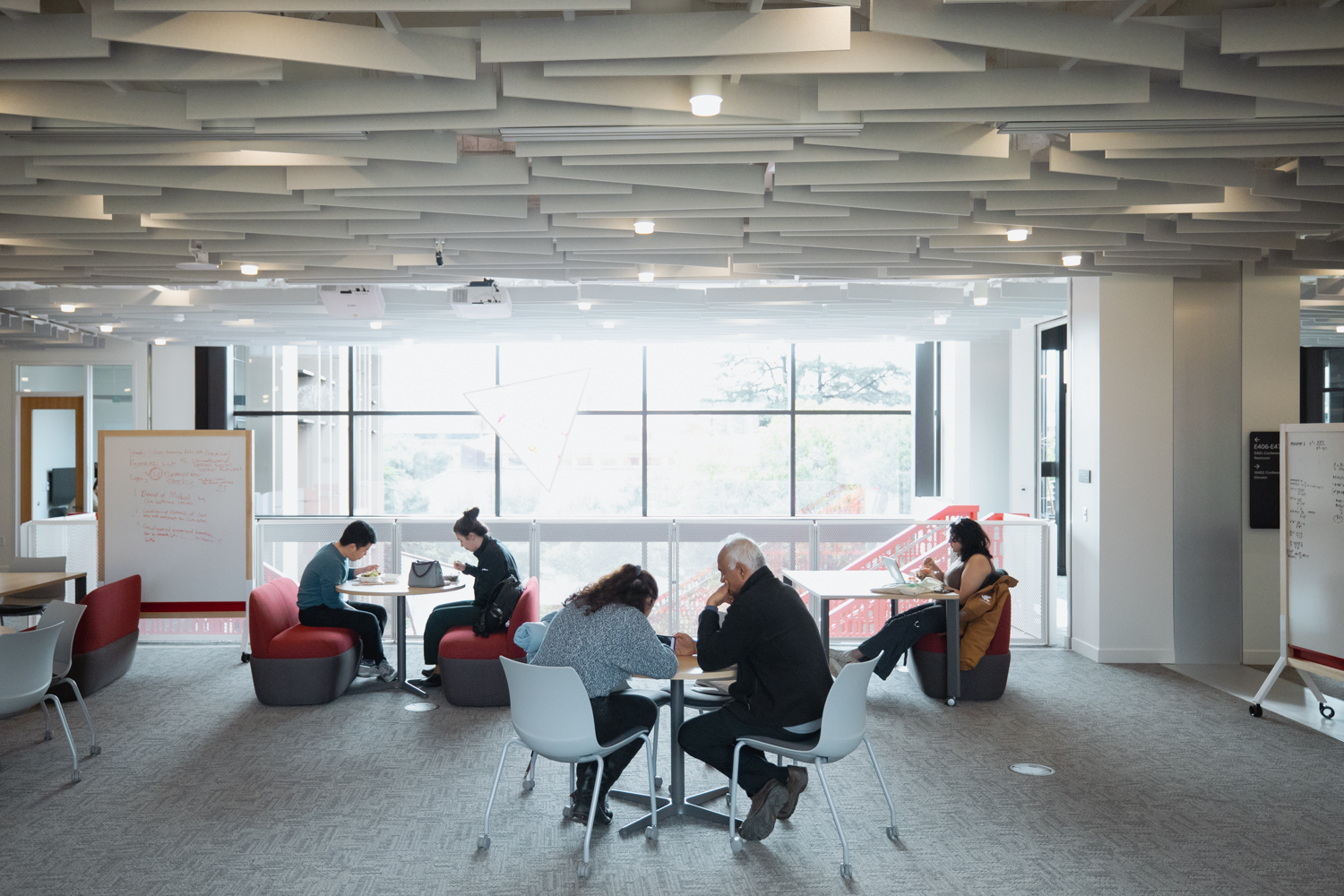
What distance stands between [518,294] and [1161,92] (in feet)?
17.8

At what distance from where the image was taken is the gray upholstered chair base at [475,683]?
617cm

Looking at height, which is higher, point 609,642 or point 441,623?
point 609,642

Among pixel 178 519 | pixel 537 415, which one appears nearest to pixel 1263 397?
pixel 537 415

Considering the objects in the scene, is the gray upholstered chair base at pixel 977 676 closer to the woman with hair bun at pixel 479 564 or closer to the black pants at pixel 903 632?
the black pants at pixel 903 632

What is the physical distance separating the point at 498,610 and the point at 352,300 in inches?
110

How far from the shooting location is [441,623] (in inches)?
280

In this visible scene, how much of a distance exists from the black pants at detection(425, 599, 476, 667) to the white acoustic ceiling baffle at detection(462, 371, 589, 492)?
18.3 feet

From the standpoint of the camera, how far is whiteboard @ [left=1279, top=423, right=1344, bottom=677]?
565 cm

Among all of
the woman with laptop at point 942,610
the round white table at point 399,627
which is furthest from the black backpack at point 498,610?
the woman with laptop at point 942,610

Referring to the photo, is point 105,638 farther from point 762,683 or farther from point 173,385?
point 173,385

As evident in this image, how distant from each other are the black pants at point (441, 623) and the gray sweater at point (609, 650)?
130 inches

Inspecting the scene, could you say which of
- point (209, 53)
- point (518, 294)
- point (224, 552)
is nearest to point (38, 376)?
point (224, 552)

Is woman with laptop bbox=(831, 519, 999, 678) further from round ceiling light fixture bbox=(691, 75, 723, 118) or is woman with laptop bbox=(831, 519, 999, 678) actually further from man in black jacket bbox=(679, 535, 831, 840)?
round ceiling light fixture bbox=(691, 75, 723, 118)

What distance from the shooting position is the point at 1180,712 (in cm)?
596
